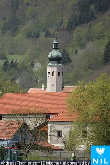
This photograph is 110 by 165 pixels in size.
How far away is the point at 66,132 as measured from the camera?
338 ft

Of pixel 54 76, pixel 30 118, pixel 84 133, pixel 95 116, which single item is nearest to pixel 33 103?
pixel 30 118

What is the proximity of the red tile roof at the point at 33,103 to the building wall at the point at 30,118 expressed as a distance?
1.00m

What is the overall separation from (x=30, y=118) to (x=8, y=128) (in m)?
9.77

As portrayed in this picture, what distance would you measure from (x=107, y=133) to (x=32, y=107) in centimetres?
3051

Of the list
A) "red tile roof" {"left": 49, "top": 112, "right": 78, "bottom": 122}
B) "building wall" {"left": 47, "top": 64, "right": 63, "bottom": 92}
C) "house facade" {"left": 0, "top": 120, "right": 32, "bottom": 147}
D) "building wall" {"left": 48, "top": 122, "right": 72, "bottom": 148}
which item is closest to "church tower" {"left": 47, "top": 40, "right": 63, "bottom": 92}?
"building wall" {"left": 47, "top": 64, "right": 63, "bottom": 92}

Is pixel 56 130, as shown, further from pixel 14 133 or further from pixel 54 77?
pixel 54 77

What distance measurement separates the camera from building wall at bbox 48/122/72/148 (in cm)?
10306

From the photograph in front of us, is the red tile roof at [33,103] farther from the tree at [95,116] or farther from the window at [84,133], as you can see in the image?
the window at [84,133]

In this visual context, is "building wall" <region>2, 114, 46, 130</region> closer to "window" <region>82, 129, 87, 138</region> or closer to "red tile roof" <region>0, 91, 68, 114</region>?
"red tile roof" <region>0, 91, 68, 114</region>

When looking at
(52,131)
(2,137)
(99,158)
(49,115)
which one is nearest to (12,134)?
(2,137)

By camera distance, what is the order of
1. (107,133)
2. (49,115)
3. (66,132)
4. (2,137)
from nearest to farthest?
(107,133) → (2,137) → (66,132) → (49,115)

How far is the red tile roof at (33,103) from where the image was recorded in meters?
113

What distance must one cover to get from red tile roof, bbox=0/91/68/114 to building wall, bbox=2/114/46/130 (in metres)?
1.00

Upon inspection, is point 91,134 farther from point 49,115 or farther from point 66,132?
point 49,115
